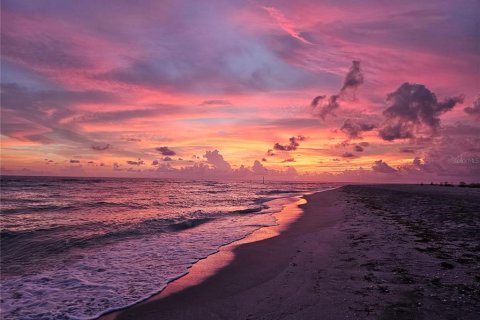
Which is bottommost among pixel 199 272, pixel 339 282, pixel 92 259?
pixel 92 259

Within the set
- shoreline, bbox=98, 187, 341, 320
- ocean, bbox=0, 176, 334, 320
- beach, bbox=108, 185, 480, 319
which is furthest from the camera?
ocean, bbox=0, 176, 334, 320

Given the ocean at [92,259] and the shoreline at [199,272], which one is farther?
the ocean at [92,259]

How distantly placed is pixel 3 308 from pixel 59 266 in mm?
4021

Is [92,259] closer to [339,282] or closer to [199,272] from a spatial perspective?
[199,272]

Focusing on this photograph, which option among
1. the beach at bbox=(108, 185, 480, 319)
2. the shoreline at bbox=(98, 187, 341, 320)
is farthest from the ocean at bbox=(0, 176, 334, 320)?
the beach at bbox=(108, 185, 480, 319)

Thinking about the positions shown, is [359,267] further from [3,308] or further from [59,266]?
[59,266]

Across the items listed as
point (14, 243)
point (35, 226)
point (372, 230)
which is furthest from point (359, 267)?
point (35, 226)

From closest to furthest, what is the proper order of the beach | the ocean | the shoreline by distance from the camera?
the beach, the shoreline, the ocean

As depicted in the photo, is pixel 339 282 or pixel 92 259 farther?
pixel 92 259

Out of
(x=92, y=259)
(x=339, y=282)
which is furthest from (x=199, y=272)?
(x=92, y=259)

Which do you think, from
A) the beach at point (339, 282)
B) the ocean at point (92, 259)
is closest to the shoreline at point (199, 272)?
the beach at point (339, 282)

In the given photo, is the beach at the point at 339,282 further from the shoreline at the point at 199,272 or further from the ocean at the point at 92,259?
the ocean at the point at 92,259

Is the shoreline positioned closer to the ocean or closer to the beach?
the beach

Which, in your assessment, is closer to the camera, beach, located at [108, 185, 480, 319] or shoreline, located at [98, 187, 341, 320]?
beach, located at [108, 185, 480, 319]
